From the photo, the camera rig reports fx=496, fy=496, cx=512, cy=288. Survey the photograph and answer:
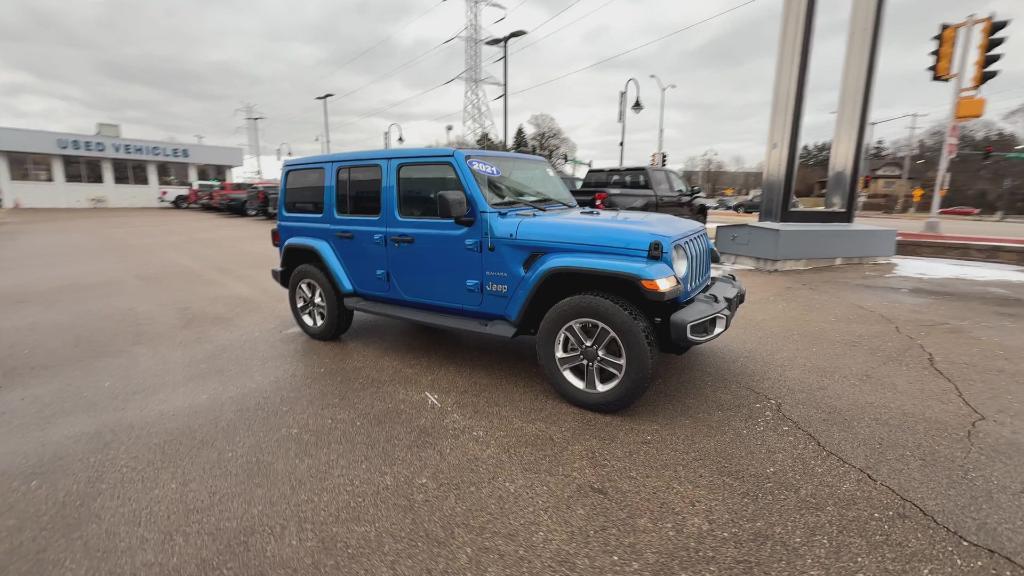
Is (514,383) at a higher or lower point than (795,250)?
lower

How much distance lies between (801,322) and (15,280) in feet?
41.3

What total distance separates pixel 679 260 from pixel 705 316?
42 centimetres

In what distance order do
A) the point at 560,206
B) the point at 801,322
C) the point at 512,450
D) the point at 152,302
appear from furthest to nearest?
the point at 152,302 → the point at 801,322 → the point at 560,206 → the point at 512,450

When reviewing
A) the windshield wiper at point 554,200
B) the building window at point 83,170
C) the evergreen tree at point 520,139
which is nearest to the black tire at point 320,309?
the windshield wiper at point 554,200

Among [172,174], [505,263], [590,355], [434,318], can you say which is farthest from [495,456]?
[172,174]

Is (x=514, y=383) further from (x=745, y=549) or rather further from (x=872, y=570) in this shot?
(x=872, y=570)

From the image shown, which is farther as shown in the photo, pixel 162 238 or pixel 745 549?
pixel 162 238

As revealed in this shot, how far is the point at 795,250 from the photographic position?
363 inches

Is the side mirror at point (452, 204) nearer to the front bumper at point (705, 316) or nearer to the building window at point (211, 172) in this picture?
the front bumper at point (705, 316)

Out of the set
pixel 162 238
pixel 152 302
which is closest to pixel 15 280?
pixel 152 302

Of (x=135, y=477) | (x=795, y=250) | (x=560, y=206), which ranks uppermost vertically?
(x=560, y=206)

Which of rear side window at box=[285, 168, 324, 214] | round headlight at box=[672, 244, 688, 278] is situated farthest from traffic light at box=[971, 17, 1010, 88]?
rear side window at box=[285, 168, 324, 214]

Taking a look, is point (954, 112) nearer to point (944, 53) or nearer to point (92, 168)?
point (944, 53)

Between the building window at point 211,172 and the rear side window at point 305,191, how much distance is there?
4528 centimetres
